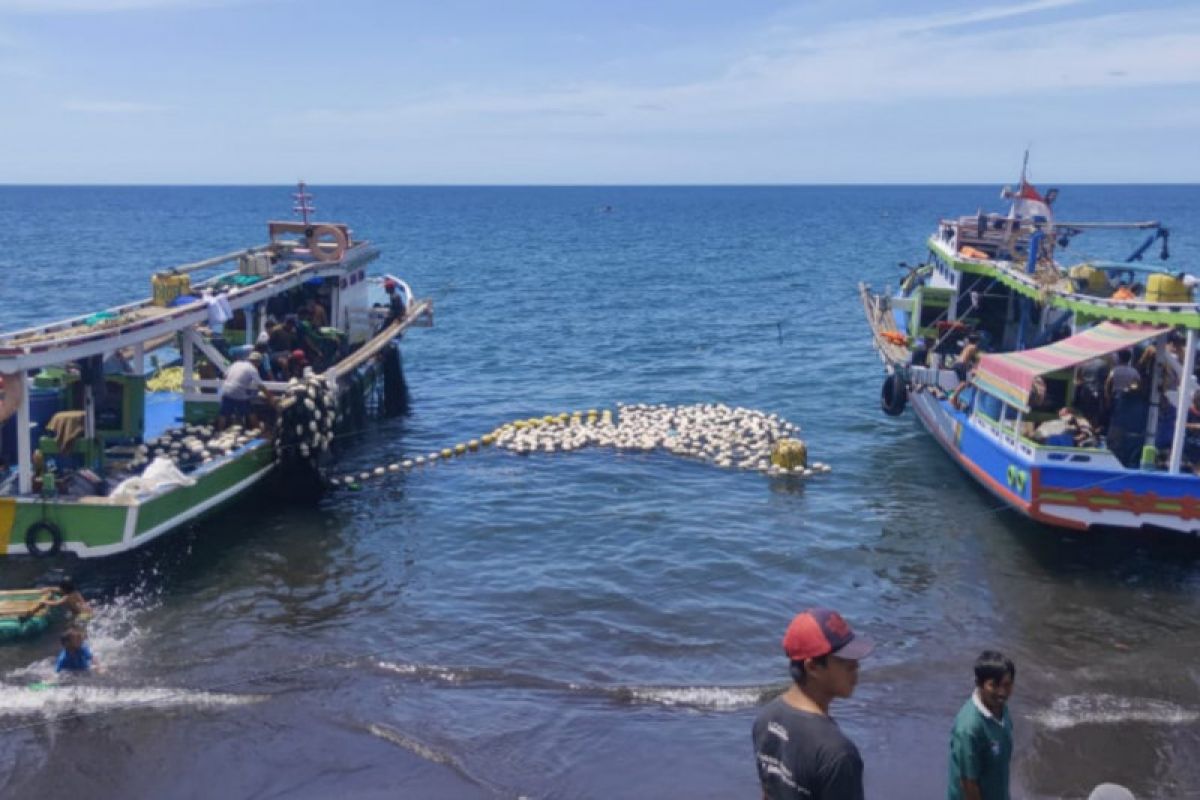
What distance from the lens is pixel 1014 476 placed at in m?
18.9

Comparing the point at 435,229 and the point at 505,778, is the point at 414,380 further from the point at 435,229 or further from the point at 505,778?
the point at 435,229

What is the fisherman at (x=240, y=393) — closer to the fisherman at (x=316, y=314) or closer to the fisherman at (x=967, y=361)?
the fisherman at (x=316, y=314)

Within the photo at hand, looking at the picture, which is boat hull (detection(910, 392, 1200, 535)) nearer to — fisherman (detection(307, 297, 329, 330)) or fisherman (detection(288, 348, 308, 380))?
fisherman (detection(288, 348, 308, 380))

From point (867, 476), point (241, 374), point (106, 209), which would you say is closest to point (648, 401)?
point (867, 476)

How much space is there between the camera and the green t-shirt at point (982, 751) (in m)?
7.00

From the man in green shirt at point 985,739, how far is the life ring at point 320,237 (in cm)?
2303

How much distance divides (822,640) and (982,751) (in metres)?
Result: 2.07

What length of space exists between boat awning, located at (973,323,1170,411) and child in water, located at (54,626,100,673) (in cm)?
1438

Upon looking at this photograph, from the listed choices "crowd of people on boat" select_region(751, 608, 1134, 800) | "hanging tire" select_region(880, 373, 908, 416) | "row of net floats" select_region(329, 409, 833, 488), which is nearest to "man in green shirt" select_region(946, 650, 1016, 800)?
"crowd of people on boat" select_region(751, 608, 1134, 800)

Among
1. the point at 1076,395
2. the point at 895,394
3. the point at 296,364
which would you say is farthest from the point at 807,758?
the point at 895,394

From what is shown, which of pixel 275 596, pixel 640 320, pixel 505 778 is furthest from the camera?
pixel 640 320

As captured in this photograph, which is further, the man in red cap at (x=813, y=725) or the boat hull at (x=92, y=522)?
the boat hull at (x=92, y=522)


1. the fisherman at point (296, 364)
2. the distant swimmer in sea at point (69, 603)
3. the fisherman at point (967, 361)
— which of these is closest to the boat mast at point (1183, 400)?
the fisherman at point (967, 361)

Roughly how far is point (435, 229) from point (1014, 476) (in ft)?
398
